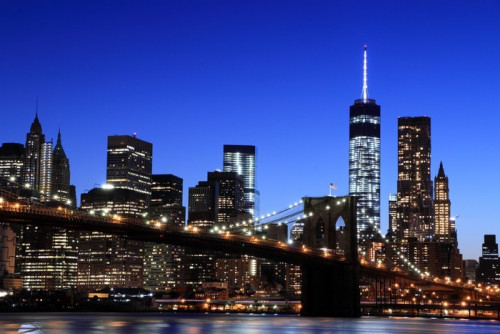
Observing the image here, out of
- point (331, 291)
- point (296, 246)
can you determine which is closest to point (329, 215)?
point (331, 291)

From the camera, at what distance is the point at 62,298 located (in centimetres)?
14938

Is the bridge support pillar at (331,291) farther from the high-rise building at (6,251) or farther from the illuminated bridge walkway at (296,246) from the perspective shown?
the high-rise building at (6,251)

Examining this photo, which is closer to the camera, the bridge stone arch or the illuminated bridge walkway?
the illuminated bridge walkway

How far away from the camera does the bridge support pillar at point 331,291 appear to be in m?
98.8

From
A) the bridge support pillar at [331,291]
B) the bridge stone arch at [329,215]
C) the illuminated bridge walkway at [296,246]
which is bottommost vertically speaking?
the bridge support pillar at [331,291]

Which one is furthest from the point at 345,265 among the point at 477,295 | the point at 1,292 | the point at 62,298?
the point at 477,295

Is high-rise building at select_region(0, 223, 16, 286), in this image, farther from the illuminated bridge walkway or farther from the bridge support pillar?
the bridge support pillar

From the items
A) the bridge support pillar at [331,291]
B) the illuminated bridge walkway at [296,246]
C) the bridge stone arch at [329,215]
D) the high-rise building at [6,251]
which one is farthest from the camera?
the high-rise building at [6,251]

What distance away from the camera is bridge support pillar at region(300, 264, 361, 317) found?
9881 centimetres

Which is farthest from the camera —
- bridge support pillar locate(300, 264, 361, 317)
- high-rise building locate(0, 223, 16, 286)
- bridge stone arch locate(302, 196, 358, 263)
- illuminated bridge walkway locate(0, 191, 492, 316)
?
high-rise building locate(0, 223, 16, 286)

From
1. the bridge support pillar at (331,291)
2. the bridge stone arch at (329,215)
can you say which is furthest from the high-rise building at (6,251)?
the bridge support pillar at (331,291)

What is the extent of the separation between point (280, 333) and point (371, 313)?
59.2m

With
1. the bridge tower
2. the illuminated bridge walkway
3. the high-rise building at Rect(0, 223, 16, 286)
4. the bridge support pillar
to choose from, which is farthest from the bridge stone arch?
the high-rise building at Rect(0, 223, 16, 286)

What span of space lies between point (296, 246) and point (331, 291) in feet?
24.1
